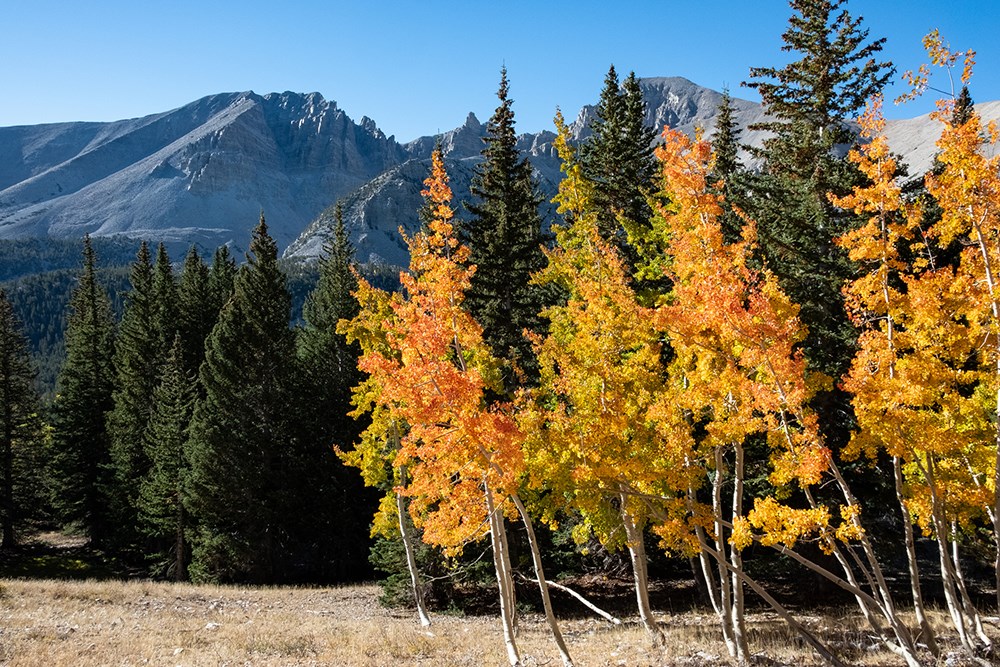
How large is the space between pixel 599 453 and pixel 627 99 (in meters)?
21.4

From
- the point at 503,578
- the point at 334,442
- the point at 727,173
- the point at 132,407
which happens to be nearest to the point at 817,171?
the point at 727,173

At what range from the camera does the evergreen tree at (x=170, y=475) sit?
107ft

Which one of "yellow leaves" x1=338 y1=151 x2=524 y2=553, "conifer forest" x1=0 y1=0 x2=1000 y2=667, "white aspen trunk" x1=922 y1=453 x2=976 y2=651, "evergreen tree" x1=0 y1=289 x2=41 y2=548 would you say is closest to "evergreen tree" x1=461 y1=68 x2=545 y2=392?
"conifer forest" x1=0 y1=0 x2=1000 y2=667

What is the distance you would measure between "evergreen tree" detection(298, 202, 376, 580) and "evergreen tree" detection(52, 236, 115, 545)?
14.2 metres

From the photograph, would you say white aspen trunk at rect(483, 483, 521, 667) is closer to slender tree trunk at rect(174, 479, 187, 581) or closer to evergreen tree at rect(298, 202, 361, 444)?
evergreen tree at rect(298, 202, 361, 444)

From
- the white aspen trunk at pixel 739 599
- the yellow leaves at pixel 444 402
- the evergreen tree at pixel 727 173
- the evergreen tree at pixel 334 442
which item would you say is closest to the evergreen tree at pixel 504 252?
the evergreen tree at pixel 727 173

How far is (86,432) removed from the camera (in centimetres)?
4228

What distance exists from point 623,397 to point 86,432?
41576mm

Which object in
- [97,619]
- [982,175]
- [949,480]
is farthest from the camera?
[97,619]

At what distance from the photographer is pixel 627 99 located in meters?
28.6

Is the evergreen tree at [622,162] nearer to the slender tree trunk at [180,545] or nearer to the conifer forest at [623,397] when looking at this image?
the conifer forest at [623,397]

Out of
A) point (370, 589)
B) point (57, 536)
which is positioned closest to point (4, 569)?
point (57, 536)

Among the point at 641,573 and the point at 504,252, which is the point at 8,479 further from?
the point at 641,573

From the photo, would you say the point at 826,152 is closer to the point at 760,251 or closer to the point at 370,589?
the point at 760,251
